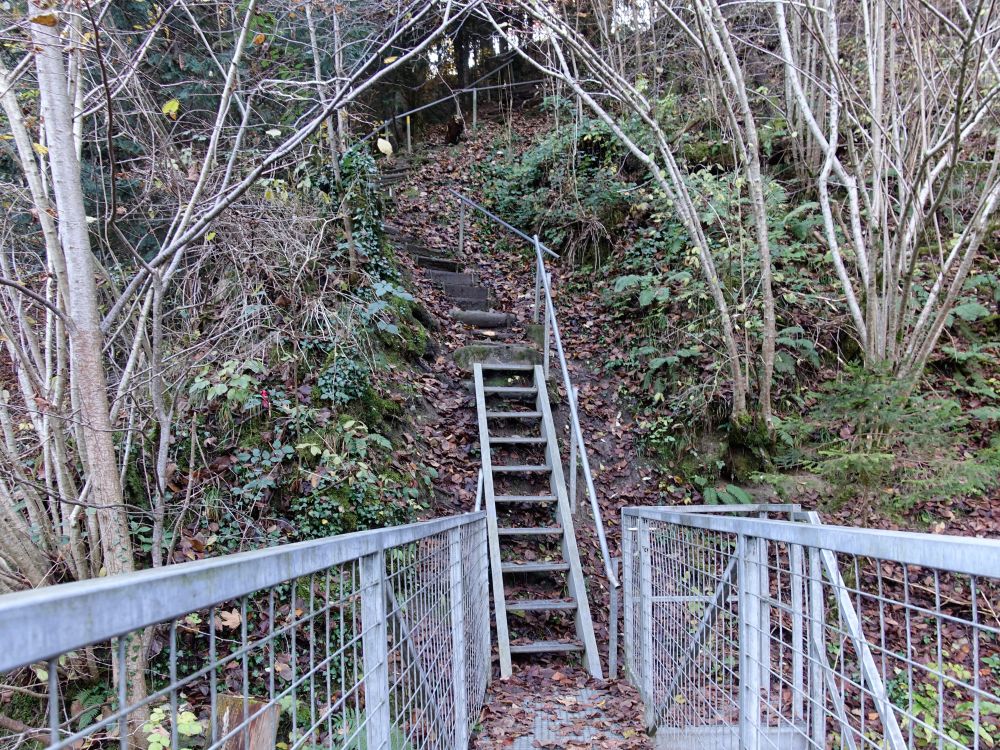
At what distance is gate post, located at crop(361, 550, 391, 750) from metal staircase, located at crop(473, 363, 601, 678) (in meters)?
3.03

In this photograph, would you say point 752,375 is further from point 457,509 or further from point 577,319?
point 457,509

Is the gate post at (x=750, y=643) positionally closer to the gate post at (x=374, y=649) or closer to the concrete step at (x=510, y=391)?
the gate post at (x=374, y=649)

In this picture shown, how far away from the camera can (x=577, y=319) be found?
8180mm

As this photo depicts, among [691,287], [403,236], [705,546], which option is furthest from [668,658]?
[403,236]

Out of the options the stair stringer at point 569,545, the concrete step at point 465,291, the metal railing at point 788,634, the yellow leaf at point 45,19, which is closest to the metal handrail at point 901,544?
the metal railing at point 788,634

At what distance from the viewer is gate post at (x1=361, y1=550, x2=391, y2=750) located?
4.77 feet

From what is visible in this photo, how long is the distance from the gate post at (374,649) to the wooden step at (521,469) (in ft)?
12.8

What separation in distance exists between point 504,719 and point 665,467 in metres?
Result: 3.35

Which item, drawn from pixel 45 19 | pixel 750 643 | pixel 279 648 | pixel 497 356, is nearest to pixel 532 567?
pixel 279 648

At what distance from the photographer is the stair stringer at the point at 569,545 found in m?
4.43

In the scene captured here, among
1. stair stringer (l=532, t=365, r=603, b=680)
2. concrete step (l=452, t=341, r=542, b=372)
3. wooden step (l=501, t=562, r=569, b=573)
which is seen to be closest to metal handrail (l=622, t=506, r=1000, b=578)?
stair stringer (l=532, t=365, r=603, b=680)

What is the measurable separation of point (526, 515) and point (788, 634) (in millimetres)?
2922

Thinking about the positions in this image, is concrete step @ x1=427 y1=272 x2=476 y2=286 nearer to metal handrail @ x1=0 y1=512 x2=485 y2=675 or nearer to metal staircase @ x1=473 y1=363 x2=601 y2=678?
metal staircase @ x1=473 y1=363 x2=601 y2=678

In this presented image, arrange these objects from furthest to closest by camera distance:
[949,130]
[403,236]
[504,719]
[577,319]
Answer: [403,236] → [577,319] → [949,130] → [504,719]
